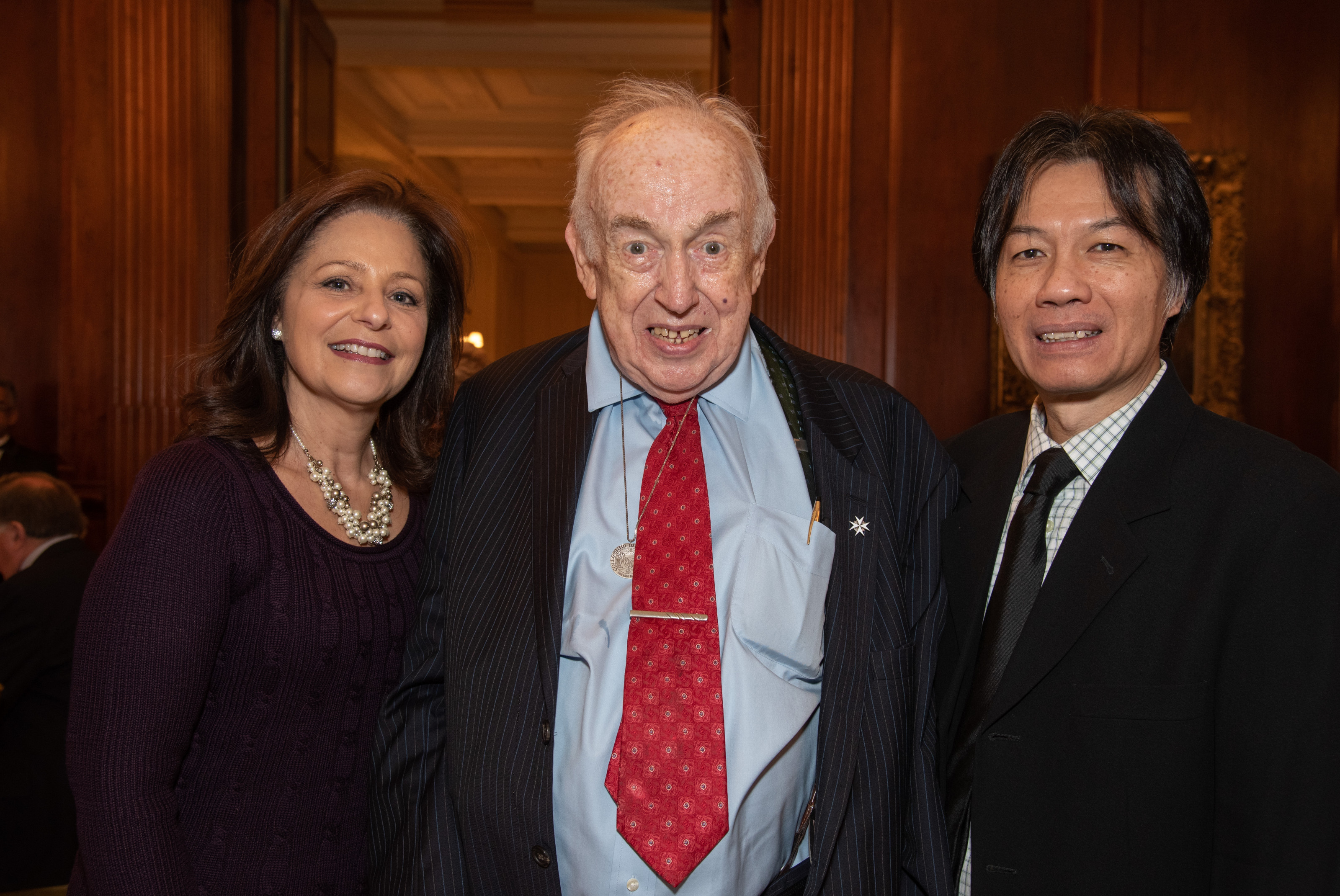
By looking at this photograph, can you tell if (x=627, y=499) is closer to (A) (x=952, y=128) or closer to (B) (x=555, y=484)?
(B) (x=555, y=484)

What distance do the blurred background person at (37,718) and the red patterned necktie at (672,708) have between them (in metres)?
2.62

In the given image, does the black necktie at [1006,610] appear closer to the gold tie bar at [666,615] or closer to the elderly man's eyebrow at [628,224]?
the gold tie bar at [666,615]

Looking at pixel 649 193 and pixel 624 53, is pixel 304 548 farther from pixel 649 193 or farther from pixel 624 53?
pixel 624 53

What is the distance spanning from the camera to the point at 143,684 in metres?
1.42

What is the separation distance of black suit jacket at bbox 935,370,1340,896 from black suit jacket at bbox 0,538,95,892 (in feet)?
9.65

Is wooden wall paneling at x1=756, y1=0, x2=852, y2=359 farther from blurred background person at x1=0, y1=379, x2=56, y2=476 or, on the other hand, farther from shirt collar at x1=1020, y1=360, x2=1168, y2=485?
blurred background person at x1=0, y1=379, x2=56, y2=476

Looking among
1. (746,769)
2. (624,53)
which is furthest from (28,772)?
(624,53)

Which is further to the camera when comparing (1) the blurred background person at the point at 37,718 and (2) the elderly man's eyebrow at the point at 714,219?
(1) the blurred background person at the point at 37,718

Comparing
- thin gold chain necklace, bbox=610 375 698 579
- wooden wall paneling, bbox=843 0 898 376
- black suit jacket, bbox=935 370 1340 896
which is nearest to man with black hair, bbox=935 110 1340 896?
Answer: black suit jacket, bbox=935 370 1340 896

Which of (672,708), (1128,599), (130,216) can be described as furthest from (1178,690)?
(130,216)

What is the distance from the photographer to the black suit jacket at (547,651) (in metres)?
1.43

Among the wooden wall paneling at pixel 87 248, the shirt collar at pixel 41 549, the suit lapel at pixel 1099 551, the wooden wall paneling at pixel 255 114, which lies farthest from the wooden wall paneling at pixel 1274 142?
the wooden wall paneling at pixel 87 248

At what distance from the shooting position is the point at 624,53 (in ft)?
25.9

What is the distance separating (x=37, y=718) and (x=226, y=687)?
221 cm
